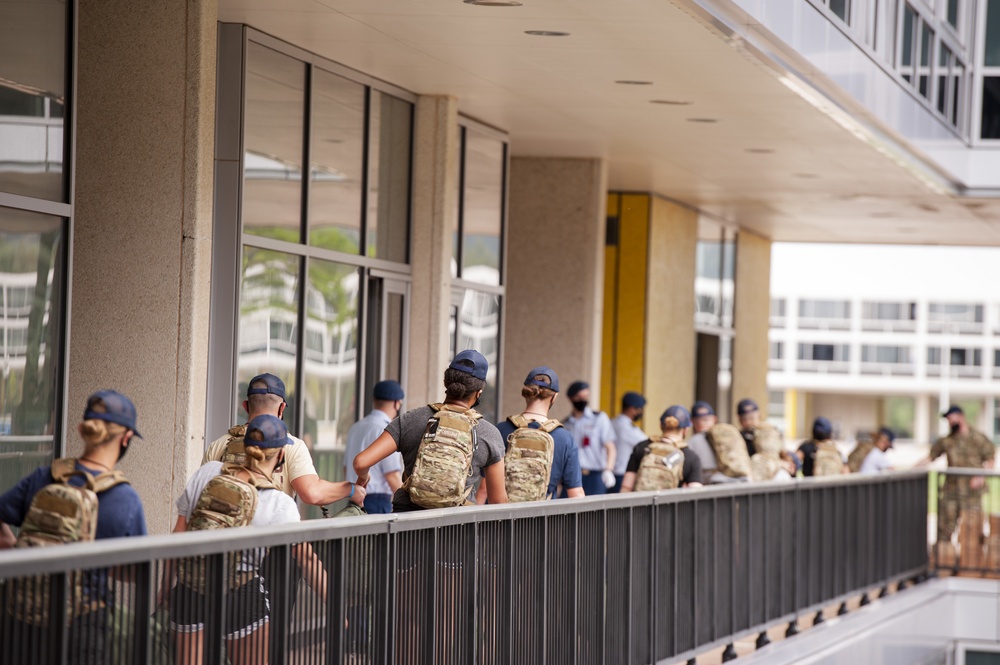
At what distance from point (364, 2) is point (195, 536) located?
6.79 m

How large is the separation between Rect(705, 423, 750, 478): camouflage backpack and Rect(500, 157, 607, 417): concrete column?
23.2 feet

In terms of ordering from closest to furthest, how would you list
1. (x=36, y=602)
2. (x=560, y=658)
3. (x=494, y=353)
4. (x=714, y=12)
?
(x=36, y=602) < (x=560, y=658) < (x=714, y=12) < (x=494, y=353)

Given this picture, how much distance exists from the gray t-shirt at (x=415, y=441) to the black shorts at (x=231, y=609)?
6.14 ft

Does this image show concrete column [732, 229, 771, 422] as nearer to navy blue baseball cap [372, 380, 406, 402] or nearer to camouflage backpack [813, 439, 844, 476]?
camouflage backpack [813, 439, 844, 476]

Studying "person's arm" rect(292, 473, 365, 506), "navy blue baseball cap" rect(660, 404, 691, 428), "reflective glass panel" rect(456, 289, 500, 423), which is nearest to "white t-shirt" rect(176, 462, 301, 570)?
"person's arm" rect(292, 473, 365, 506)

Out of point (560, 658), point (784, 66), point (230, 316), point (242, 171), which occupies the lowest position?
point (560, 658)

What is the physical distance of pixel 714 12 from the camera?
35.6 feet

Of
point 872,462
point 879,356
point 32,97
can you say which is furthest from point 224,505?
point 879,356

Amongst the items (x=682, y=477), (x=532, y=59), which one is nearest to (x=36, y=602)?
(x=682, y=477)

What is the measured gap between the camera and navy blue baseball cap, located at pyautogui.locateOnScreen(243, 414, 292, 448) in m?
6.20

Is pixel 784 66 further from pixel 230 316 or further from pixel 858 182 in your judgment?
pixel 858 182

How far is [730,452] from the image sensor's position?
12938 mm

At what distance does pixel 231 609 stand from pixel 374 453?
1896mm

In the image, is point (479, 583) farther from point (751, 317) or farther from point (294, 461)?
point (751, 317)
